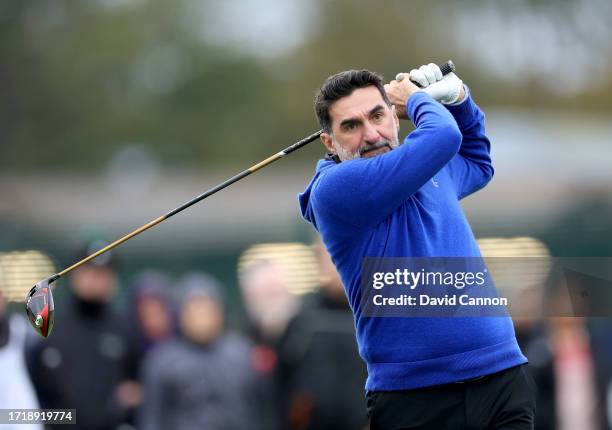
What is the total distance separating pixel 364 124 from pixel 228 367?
4.51 metres

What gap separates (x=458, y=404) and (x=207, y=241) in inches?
371

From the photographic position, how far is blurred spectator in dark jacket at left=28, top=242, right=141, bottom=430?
31.6ft

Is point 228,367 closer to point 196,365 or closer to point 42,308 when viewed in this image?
point 196,365

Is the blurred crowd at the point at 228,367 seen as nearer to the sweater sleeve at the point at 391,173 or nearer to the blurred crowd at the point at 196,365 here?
the blurred crowd at the point at 196,365

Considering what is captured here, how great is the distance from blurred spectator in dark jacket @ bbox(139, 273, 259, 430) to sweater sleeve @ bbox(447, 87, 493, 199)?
4052 mm

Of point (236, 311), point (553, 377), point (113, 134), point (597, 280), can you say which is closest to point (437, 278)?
point (597, 280)

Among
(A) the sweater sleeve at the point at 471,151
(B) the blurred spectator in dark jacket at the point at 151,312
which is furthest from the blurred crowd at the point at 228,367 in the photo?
(A) the sweater sleeve at the point at 471,151

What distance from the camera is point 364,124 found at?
5809 millimetres

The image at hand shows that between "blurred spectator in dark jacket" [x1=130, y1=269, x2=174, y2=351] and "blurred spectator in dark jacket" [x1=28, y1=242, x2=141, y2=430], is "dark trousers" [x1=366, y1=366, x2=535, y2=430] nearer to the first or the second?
"blurred spectator in dark jacket" [x1=28, y1=242, x2=141, y2=430]

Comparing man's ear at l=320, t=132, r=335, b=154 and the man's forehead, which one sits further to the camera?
man's ear at l=320, t=132, r=335, b=154

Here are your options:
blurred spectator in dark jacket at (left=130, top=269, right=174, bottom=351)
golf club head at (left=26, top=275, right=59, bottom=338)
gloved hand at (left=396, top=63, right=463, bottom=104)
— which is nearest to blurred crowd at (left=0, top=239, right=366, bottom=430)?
blurred spectator in dark jacket at (left=130, top=269, right=174, bottom=351)

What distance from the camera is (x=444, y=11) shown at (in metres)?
45.0

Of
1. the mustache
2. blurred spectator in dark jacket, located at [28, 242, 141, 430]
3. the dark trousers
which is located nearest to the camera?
the dark trousers

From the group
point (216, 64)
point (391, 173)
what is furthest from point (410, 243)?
point (216, 64)
